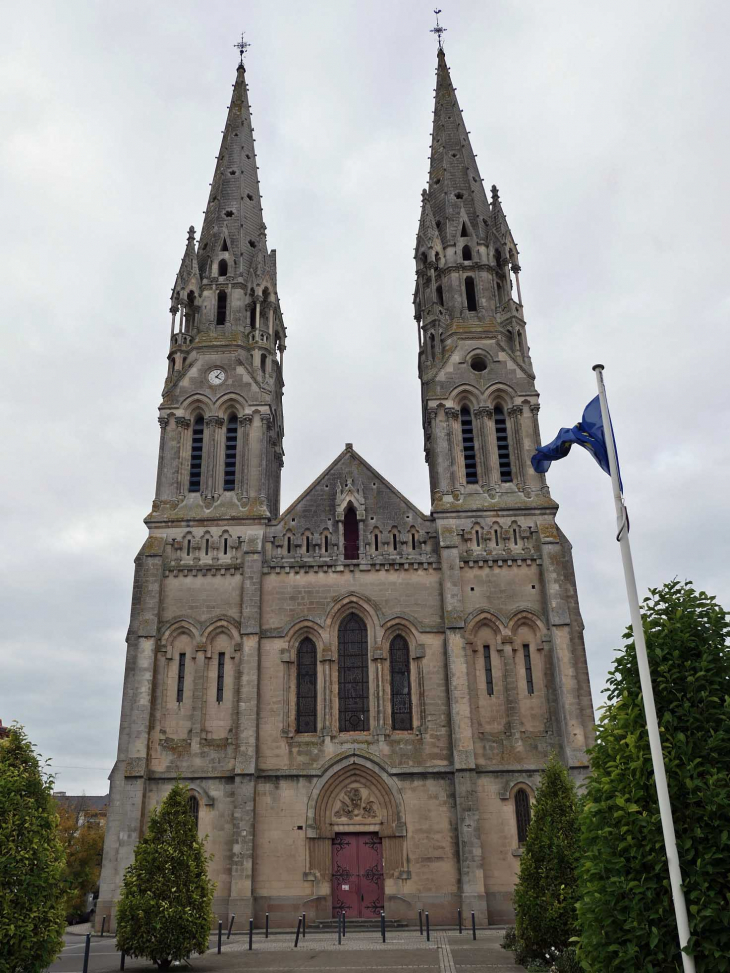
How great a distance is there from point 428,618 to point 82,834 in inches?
1005

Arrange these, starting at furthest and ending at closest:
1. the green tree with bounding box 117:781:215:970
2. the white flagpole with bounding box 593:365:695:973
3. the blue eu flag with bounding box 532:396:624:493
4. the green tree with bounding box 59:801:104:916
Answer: the green tree with bounding box 59:801:104:916 < the green tree with bounding box 117:781:215:970 < the blue eu flag with bounding box 532:396:624:493 < the white flagpole with bounding box 593:365:695:973

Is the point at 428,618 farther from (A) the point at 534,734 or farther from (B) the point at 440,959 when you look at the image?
(B) the point at 440,959

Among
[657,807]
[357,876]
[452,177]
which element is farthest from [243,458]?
[657,807]

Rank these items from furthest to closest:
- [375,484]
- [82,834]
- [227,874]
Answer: [82,834] < [375,484] < [227,874]

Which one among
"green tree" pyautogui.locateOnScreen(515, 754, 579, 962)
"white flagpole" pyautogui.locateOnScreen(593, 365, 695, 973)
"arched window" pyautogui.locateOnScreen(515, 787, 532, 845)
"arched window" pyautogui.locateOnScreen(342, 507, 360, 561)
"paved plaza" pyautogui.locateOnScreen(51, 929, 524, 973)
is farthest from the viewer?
"arched window" pyautogui.locateOnScreen(342, 507, 360, 561)

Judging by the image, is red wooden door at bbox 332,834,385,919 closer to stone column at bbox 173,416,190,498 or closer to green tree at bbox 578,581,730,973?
stone column at bbox 173,416,190,498

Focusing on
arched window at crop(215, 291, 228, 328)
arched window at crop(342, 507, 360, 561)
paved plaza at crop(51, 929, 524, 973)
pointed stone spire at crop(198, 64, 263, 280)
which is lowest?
paved plaza at crop(51, 929, 524, 973)

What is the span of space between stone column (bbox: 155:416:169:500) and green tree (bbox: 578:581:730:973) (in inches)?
984

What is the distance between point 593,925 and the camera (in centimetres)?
845

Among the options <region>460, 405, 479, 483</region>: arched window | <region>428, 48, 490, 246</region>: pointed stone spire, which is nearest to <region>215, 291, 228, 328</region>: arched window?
<region>428, 48, 490, 246</region>: pointed stone spire

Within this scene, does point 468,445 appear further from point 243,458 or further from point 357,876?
point 357,876

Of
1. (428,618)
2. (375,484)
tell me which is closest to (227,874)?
(428,618)

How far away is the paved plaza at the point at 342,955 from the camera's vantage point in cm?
1641

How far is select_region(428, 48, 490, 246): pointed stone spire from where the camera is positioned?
3791 centimetres
